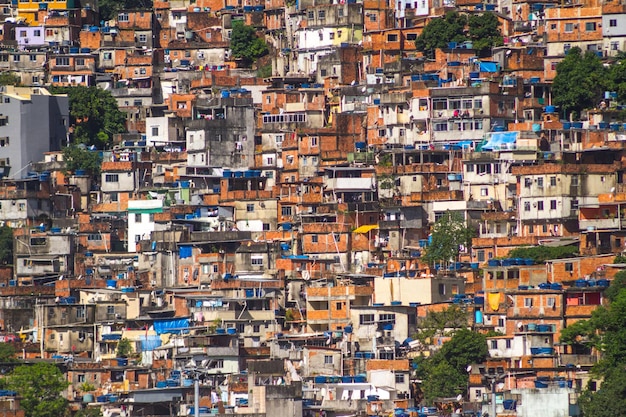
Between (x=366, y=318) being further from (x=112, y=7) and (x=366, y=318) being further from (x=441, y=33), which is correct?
(x=112, y=7)

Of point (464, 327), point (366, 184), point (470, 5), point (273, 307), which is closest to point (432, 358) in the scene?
point (464, 327)

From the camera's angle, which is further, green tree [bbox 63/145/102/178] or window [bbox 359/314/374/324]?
green tree [bbox 63/145/102/178]

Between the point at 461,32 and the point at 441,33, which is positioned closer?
the point at 461,32

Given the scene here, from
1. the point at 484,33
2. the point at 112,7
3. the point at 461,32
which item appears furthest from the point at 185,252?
the point at 112,7

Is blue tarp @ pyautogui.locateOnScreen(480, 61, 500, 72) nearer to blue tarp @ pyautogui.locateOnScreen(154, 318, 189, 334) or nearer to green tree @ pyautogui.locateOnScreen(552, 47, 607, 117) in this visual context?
green tree @ pyautogui.locateOnScreen(552, 47, 607, 117)

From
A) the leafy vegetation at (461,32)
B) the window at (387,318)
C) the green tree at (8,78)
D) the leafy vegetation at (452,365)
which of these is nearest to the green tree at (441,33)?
the leafy vegetation at (461,32)

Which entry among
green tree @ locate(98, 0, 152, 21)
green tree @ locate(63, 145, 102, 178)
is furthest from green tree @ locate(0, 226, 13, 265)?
green tree @ locate(98, 0, 152, 21)
